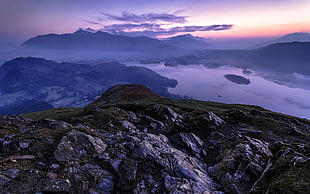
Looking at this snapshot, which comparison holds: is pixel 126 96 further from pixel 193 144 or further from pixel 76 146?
pixel 76 146

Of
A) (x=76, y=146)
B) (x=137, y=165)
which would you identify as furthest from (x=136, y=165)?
(x=76, y=146)

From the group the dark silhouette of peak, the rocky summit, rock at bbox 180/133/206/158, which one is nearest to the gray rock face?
the rocky summit

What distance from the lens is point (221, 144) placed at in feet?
62.8

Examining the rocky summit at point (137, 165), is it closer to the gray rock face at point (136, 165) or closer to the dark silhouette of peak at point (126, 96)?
the gray rock face at point (136, 165)

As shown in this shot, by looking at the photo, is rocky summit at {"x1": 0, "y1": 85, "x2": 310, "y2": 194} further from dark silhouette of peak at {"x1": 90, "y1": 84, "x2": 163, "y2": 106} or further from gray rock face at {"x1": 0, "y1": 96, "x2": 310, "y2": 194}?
dark silhouette of peak at {"x1": 90, "y1": 84, "x2": 163, "y2": 106}

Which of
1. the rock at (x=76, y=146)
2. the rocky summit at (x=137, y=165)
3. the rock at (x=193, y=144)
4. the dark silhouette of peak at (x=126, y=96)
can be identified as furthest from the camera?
the dark silhouette of peak at (x=126, y=96)

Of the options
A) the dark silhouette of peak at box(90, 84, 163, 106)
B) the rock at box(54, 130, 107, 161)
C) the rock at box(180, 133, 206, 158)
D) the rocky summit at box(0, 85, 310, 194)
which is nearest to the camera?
the rocky summit at box(0, 85, 310, 194)

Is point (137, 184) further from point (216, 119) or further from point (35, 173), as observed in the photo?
point (216, 119)

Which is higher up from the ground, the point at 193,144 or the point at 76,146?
the point at 76,146

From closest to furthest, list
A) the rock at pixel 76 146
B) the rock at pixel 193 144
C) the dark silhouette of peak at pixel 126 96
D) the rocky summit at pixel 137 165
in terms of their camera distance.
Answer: the rocky summit at pixel 137 165
the rock at pixel 76 146
the rock at pixel 193 144
the dark silhouette of peak at pixel 126 96

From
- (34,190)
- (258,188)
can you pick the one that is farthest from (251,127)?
(34,190)

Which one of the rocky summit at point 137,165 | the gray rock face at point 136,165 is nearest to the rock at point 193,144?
the rocky summit at point 137,165

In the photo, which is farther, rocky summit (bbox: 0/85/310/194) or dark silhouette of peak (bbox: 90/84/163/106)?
dark silhouette of peak (bbox: 90/84/163/106)

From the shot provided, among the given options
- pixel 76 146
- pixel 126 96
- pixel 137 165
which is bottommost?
pixel 126 96
